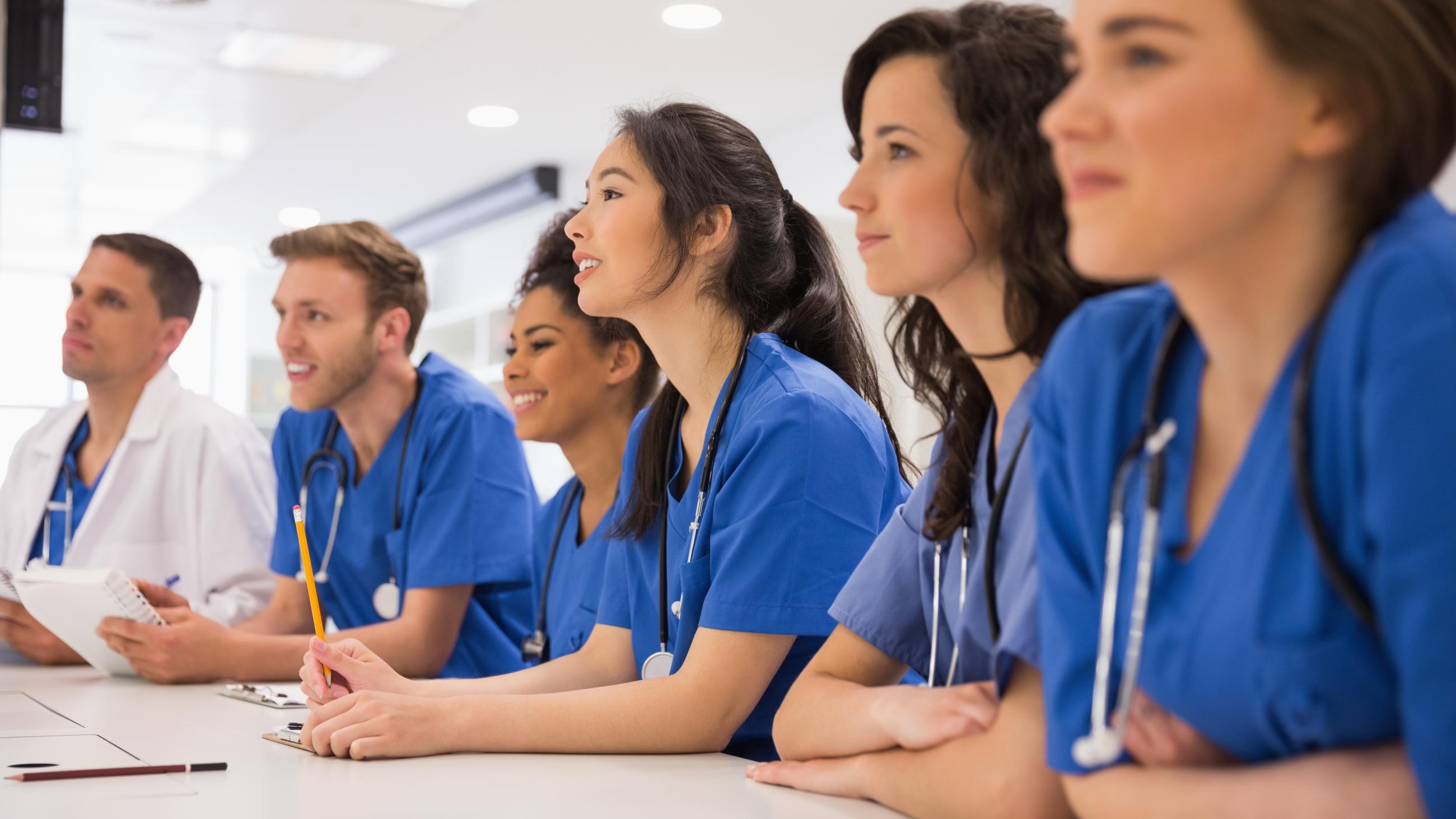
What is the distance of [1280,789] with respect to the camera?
2.88 feet

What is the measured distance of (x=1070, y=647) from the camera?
1025 mm

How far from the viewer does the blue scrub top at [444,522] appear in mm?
2596

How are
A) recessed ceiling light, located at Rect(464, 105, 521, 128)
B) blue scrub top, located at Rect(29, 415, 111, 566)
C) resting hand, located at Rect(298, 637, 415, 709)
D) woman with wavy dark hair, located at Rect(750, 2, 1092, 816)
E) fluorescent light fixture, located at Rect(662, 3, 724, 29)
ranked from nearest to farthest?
woman with wavy dark hair, located at Rect(750, 2, 1092, 816) < resting hand, located at Rect(298, 637, 415, 709) < blue scrub top, located at Rect(29, 415, 111, 566) < fluorescent light fixture, located at Rect(662, 3, 724, 29) < recessed ceiling light, located at Rect(464, 105, 521, 128)

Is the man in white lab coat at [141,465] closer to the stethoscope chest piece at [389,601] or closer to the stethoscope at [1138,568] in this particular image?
the stethoscope chest piece at [389,601]

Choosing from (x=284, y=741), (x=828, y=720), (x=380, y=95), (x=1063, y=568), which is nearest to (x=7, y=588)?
(x=284, y=741)

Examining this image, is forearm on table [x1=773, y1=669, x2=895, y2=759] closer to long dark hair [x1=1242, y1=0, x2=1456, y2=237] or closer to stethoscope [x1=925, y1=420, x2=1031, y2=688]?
stethoscope [x1=925, y1=420, x2=1031, y2=688]

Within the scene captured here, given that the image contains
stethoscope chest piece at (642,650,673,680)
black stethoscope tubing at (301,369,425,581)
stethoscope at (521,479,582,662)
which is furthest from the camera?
black stethoscope tubing at (301,369,425,581)

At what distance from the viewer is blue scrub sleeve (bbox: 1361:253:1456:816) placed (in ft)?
2.56

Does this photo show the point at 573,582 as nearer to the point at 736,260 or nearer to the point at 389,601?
the point at 389,601

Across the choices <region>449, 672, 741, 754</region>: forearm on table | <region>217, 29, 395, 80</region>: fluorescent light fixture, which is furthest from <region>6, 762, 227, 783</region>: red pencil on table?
<region>217, 29, 395, 80</region>: fluorescent light fixture

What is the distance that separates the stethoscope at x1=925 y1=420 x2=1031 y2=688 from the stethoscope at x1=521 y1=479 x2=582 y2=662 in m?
1.15

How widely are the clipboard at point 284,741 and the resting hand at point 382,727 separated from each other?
0.13ft

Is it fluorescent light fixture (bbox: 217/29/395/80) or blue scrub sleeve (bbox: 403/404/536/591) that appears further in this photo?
fluorescent light fixture (bbox: 217/29/395/80)

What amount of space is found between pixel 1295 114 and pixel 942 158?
0.53 m
